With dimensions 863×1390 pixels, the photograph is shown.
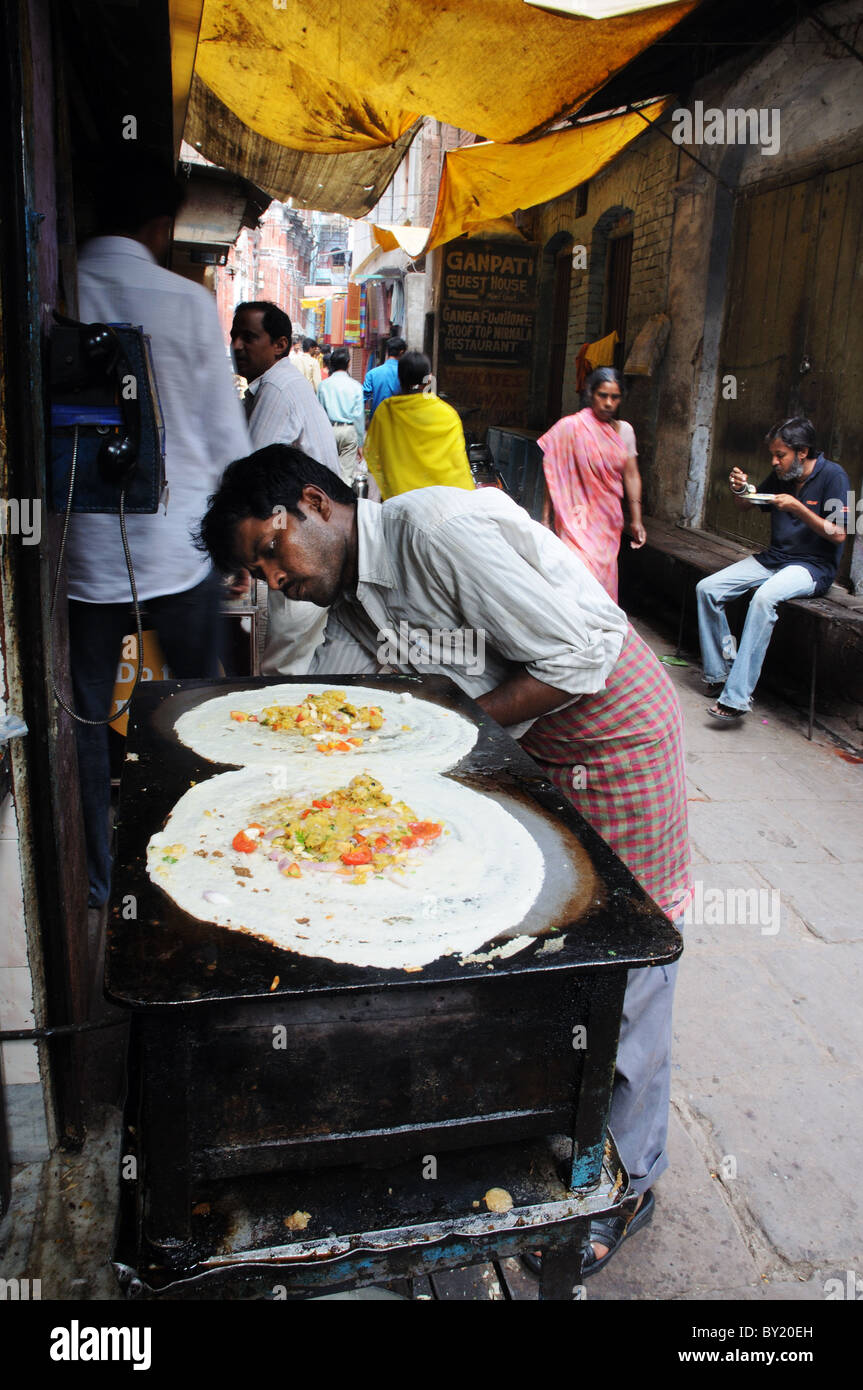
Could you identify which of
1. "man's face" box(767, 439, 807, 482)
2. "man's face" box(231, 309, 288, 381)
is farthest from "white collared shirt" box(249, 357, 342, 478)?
"man's face" box(767, 439, 807, 482)

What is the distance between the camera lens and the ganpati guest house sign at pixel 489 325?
12.4m

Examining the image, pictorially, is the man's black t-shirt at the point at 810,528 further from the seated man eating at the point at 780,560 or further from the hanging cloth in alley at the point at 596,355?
the hanging cloth in alley at the point at 596,355

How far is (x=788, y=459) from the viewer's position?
17.2 ft

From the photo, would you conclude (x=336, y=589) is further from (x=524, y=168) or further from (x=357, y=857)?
(x=524, y=168)

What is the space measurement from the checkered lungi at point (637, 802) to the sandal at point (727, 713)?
356cm

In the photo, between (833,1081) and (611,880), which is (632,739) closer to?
(611,880)

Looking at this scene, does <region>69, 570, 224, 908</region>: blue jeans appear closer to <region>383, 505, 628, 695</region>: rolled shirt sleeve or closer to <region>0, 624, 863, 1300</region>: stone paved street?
<region>0, 624, 863, 1300</region>: stone paved street

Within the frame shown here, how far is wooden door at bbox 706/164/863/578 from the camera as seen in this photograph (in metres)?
5.61

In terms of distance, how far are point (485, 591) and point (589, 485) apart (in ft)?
13.8

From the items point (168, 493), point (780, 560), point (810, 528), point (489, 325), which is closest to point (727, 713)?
point (780, 560)

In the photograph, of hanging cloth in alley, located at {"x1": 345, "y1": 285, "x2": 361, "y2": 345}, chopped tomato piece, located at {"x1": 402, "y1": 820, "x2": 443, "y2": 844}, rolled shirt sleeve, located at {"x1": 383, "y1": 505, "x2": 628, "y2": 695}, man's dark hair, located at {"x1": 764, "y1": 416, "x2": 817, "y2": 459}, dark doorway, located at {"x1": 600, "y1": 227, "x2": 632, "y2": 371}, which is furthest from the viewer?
hanging cloth in alley, located at {"x1": 345, "y1": 285, "x2": 361, "y2": 345}

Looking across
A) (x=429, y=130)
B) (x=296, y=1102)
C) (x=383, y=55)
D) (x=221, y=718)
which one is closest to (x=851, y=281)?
(x=383, y=55)

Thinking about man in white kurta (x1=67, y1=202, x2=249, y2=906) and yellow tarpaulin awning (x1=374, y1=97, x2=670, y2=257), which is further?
yellow tarpaulin awning (x1=374, y1=97, x2=670, y2=257)
